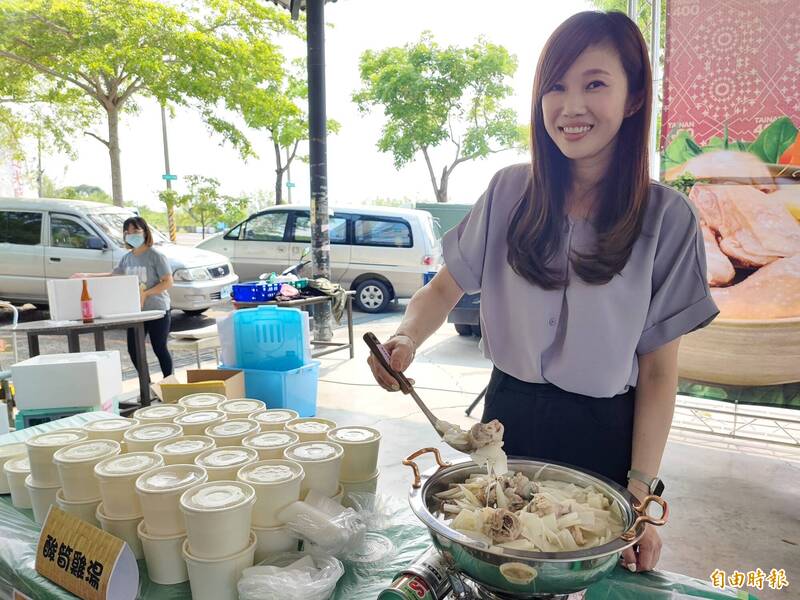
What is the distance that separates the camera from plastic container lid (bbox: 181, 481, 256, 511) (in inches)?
39.3

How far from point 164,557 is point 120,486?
0.58 feet

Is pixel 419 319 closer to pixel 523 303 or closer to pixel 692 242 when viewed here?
pixel 523 303

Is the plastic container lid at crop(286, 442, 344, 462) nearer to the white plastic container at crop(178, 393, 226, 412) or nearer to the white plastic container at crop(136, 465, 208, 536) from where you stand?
the white plastic container at crop(136, 465, 208, 536)

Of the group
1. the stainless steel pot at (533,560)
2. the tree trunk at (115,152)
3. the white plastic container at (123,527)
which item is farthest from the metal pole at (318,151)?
the tree trunk at (115,152)

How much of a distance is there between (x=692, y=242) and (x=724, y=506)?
279cm

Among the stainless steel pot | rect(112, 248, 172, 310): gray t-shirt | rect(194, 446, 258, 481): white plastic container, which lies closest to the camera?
the stainless steel pot

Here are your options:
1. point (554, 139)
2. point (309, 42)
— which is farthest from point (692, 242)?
point (309, 42)

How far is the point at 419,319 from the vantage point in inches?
54.3

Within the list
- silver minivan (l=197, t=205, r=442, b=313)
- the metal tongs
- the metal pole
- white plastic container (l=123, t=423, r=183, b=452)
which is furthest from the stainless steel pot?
silver minivan (l=197, t=205, r=442, b=313)

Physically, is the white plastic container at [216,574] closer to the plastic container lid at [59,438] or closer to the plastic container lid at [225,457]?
the plastic container lid at [225,457]

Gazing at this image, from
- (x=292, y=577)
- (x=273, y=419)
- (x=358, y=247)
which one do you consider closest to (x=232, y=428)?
(x=273, y=419)

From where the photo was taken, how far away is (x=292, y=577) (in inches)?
39.8

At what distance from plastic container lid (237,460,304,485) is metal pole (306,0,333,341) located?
5515mm

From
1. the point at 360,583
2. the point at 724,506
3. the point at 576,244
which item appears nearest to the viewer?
the point at 360,583
